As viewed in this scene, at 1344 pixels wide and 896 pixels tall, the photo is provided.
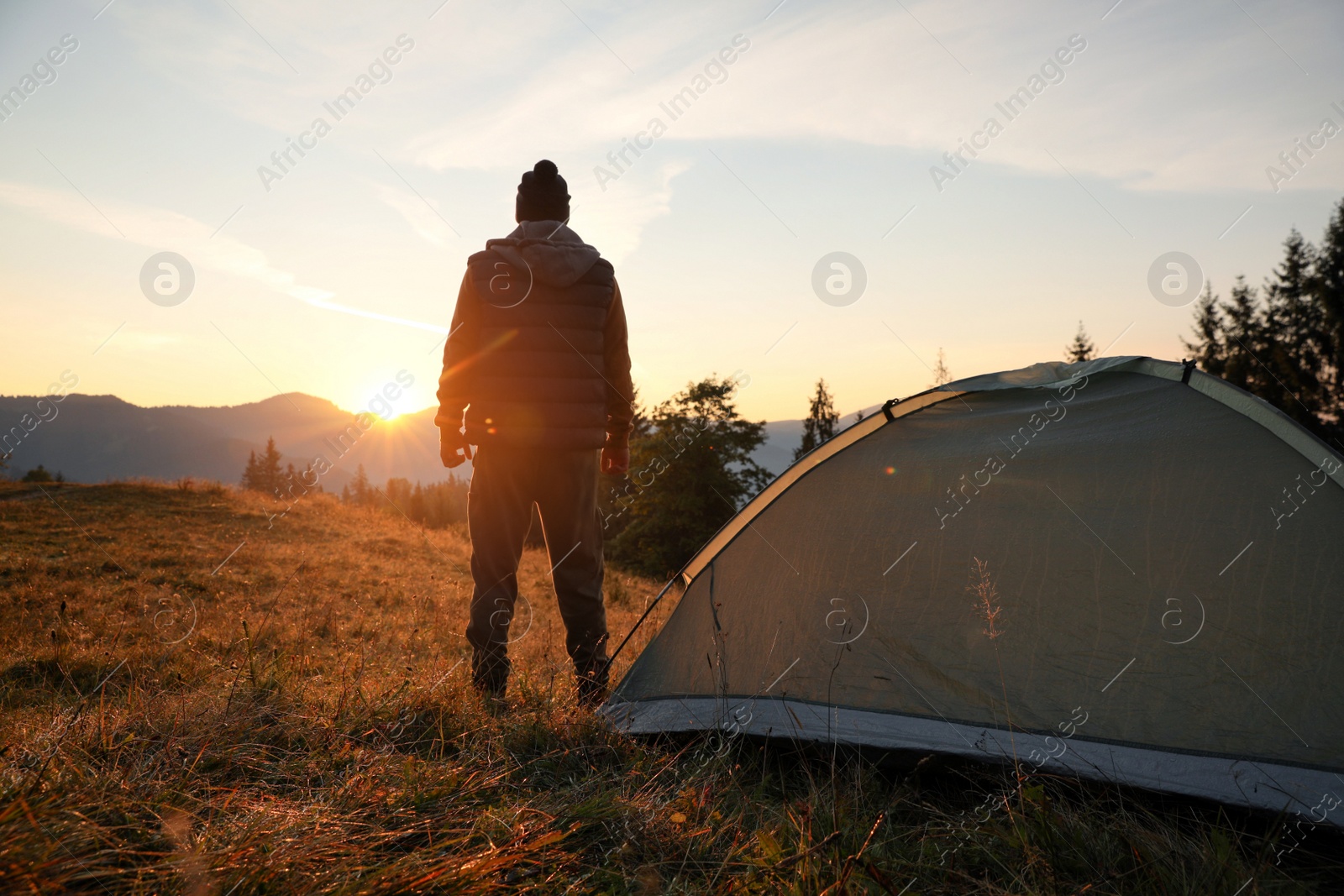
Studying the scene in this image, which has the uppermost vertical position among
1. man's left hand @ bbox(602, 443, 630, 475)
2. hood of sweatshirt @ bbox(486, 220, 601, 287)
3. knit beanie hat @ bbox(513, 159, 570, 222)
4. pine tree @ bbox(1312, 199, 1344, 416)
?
pine tree @ bbox(1312, 199, 1344, 416)

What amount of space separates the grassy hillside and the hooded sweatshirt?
121cm

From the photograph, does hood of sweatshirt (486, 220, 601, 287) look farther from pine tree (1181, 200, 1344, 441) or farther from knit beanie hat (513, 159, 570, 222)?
pine tree (1181, 200, 1344, 441)

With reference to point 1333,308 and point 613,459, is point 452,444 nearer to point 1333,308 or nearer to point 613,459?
point 613,459

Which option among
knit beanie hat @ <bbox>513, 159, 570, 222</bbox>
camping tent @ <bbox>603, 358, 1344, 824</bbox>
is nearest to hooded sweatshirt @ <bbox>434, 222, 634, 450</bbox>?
knit beanie hat @ <bbox>513, 159, 570, 222</bbox>

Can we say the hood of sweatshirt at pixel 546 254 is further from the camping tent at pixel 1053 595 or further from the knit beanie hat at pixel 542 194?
the camping tent at pixel 1053 595

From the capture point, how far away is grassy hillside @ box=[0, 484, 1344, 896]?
1.61 meters

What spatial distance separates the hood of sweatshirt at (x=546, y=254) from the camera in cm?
329

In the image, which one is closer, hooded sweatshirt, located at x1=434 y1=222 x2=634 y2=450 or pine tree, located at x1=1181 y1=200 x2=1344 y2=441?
hooded sweatshirt, located at x1=434 y1=222 x2=634 y2=450

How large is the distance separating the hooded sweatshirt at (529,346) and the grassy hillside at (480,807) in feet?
3.96

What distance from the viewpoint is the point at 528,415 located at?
3.28 meters

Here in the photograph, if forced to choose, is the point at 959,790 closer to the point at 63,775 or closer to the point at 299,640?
the point at 63,775

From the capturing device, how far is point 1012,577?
9.75 feet
